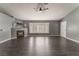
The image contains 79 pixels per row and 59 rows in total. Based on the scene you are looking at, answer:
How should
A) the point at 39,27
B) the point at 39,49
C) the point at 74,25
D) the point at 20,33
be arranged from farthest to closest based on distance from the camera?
the point at 39,27
the point at 20,33
the point at 74,25
the point at 39,49

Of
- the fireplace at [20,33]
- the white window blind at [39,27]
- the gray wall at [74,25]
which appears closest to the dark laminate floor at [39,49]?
the gray wall at [74,25]

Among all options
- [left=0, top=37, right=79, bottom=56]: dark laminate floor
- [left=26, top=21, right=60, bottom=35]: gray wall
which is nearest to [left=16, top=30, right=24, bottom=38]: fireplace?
[left=26, top=21, right=60, bottom=35]: gray wall

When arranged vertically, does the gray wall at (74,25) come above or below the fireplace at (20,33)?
above

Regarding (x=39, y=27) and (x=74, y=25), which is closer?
(x=74, y=25)

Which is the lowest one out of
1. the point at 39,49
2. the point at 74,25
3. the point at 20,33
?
the point at 39,49

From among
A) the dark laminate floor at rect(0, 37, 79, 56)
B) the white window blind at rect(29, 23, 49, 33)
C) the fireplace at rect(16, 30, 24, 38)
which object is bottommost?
the dark laminate floor at rect(0, 37, 79, 56)

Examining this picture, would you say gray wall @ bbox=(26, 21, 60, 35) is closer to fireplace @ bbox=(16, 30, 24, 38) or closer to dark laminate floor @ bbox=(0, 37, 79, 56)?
fireplace @ bbox=(16, 30, 24, 38)

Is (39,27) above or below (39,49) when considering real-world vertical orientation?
above

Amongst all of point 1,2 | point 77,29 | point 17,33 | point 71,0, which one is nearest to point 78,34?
point 77,29

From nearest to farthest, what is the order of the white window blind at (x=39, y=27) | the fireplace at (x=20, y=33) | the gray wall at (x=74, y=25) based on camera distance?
the gray wall at (x=74, y=25)
the fireplace at (x=20, y=33)
the white window blind at (x=39, y=27)

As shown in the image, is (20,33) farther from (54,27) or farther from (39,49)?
(39,49)

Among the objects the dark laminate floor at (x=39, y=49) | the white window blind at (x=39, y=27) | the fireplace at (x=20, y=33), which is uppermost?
the white window blind at (x=39, y=27)

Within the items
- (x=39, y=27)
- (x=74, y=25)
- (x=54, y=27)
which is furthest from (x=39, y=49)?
(x=54, y=27)

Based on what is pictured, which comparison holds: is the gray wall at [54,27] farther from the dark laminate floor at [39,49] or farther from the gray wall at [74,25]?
the dark laminate floor at [39,49]
